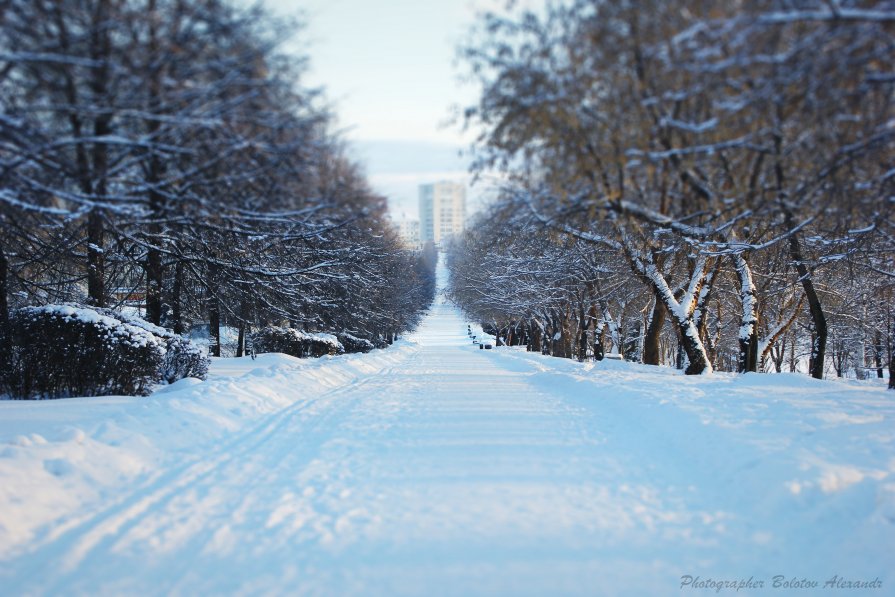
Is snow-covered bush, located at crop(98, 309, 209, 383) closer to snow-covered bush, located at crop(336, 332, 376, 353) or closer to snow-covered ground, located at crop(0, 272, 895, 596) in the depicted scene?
snow-covered ground, located at crop(0, 272, 895, 596)

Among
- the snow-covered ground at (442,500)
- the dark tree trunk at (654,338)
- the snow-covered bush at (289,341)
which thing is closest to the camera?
the snow-covered ground at (442,500)

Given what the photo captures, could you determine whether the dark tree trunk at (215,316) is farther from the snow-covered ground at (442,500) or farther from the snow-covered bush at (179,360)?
the snow-covered ground at (442,500)

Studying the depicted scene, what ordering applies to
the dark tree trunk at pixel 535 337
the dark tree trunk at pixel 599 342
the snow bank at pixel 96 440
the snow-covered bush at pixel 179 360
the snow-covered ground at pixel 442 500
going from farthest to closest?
the dark tree trunk at pixel 535 337 → the dark tree trunk at pixel 599 342 → the snow-covered bush at pixel 179 360 → the snow bank at pixel 96 440 → the snow-covered ground at pixel 442 500

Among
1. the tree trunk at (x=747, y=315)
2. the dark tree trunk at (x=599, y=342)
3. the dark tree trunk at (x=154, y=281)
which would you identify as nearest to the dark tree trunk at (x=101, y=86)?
the dark tree trunk at (x=154, y=281)

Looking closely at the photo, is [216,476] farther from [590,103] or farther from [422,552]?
[590,103]

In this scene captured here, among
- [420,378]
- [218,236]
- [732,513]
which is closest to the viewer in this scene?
[732,513]

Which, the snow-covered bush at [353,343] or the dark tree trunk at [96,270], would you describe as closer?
the dark tree trunk at [96,270]

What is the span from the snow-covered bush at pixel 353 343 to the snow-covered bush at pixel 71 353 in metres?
Answer: 19.6

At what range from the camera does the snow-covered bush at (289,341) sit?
2559cm

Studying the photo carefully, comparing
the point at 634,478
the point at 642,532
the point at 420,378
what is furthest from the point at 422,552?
the point at 420,378

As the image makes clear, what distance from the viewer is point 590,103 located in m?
6.22

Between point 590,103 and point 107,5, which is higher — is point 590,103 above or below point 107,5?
below

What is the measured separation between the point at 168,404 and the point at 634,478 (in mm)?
6458

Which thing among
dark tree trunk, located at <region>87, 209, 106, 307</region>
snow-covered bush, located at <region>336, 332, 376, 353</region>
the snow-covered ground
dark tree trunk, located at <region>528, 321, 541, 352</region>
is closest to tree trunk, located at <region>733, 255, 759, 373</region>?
the snow-covered ground
